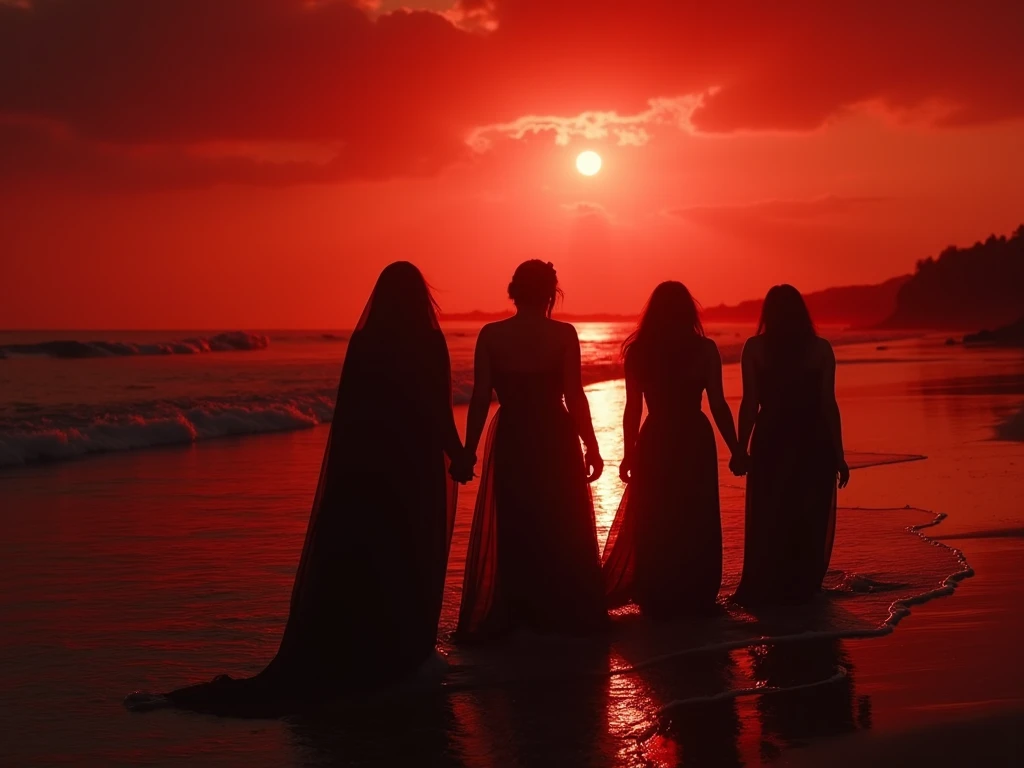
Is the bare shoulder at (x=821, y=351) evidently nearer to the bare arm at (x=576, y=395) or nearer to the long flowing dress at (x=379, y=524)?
the bare arm at (x=576, y=395)

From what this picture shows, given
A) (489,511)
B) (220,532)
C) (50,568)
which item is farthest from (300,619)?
(220,532)

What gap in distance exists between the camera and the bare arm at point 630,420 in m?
7.18

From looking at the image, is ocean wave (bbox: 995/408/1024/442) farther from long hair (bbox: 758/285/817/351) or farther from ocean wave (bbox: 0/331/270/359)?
ocean wave (bbox: 0/331/270/359)

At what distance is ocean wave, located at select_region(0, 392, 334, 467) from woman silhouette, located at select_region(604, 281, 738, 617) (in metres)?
12.1

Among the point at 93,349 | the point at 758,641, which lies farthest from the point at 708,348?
the point at 93,349

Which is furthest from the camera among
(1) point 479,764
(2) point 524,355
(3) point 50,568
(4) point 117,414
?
(4) point 117,414

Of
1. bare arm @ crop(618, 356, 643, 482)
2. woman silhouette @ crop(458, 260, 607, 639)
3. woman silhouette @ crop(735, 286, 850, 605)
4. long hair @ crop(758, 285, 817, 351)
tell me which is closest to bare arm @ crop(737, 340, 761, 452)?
woman silhouette @ crop(735, 286, 850, 605)

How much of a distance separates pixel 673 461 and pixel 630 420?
1.19 ft

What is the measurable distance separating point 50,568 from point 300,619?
376 centimetres

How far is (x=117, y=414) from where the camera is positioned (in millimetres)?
22453

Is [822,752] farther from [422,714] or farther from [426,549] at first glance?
[426,549]

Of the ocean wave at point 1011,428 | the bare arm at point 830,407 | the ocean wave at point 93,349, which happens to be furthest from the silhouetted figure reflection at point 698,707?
the ocean wave at point 93,349

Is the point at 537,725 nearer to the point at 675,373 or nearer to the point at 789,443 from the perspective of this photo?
the point at 675,373

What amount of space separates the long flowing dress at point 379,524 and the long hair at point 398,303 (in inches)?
2.3
